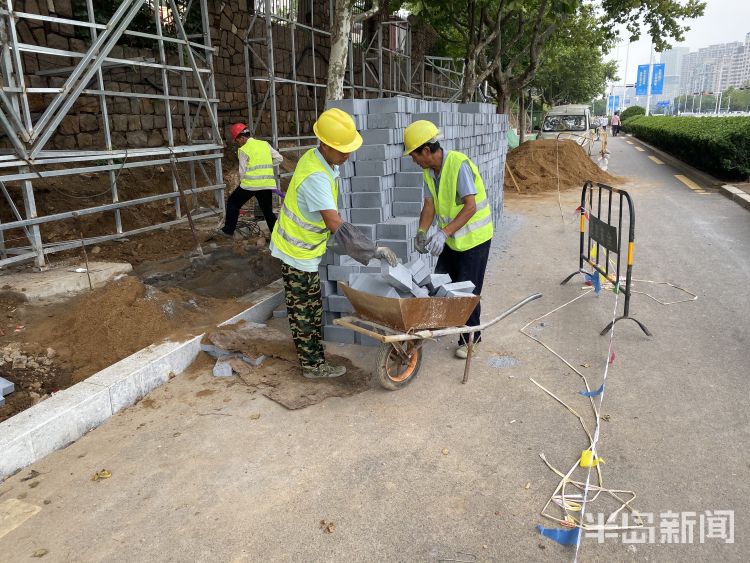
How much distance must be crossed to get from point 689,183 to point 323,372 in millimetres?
14081

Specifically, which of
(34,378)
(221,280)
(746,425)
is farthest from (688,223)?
(34,378)

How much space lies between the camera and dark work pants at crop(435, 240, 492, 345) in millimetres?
4625

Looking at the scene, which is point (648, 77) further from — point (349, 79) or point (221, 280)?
point (221, 280)

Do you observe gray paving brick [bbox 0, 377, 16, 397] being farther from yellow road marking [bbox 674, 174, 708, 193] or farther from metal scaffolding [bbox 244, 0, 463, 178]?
yellow road marking [bbox 674, 174, 708, 193]

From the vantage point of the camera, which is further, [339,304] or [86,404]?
[339,304]

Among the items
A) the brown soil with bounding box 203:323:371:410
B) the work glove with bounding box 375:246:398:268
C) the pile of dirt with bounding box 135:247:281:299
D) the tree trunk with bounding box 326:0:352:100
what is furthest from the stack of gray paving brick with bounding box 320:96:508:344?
the tree trunk with bounding box 326:0:352:100

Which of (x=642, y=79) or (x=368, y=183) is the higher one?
(x=642, y=79)

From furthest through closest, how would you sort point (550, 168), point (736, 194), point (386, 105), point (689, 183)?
point (550, 168)
point (689, 183)
point (736, 194)
point (386, 105)

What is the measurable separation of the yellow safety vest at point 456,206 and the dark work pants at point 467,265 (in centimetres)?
8

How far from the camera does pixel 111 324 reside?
4637 millimetres

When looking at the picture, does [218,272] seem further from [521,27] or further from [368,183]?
[521,27]

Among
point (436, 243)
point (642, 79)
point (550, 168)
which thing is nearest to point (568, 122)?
point (550, 168)

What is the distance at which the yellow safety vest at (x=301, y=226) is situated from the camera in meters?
3.82

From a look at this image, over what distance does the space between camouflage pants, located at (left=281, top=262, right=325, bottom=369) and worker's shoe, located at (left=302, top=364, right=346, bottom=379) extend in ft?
0.11
